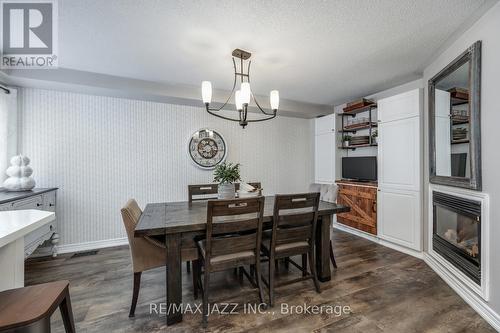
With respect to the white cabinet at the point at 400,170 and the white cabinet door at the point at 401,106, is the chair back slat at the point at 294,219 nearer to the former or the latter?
the white cabinet at the point at 400,170

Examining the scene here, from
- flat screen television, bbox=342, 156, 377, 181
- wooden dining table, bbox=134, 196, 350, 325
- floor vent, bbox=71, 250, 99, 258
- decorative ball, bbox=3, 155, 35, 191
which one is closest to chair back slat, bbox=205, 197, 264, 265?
wooden dining table, bbox=134, 196, 350, 325

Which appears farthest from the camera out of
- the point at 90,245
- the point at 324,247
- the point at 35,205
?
the point at 90,245

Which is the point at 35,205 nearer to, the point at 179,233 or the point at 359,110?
the point at 179,233

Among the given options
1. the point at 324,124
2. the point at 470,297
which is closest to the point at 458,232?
the point at 470,297

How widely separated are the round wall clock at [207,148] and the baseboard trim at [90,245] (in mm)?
1750

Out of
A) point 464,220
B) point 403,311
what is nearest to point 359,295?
point 403,311

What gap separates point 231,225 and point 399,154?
2.81 meters

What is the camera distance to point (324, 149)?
464 centimetres

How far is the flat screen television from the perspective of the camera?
3.89 m

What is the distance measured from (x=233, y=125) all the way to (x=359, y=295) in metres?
3.25

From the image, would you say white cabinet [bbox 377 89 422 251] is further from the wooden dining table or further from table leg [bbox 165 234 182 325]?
table leg [bbox 165 234 182 325]

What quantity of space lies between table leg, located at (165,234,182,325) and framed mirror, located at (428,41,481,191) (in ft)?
8.75

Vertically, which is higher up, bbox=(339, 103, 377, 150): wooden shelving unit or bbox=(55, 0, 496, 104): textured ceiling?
bbox=(55, 0, 496, 104): textured ceiling

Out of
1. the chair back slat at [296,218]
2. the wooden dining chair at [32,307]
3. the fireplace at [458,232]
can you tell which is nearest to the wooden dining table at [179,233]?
the chair back slat at [296,218]
